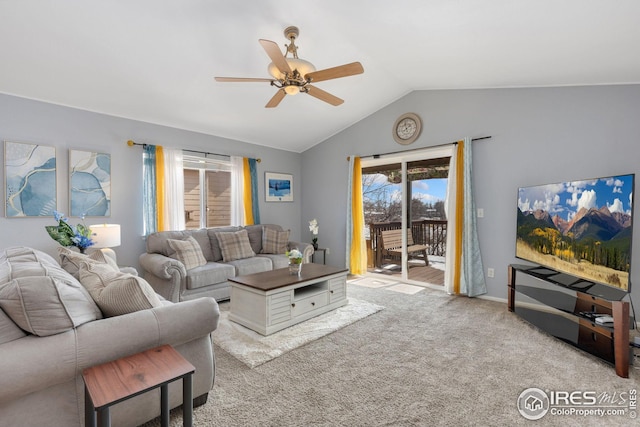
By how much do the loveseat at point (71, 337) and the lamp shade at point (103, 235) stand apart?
4.93ft

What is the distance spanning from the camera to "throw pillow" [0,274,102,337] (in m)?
1.28

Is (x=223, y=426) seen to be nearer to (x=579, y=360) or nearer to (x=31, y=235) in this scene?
(x=579, y=360)

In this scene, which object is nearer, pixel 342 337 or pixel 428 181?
pixel 342 337

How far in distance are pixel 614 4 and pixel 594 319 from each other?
7.21ft

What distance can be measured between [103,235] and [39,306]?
2162mm

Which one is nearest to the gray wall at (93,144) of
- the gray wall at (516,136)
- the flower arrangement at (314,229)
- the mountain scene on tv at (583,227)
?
the flower arrangement at (314,229)

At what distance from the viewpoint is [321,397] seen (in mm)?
1893

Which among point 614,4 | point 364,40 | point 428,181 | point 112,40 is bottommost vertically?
point 428,181

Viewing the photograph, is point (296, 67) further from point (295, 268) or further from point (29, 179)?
point (29, 179)

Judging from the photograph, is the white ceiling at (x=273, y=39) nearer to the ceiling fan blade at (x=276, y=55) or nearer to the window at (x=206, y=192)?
the ceiling fan blade at (x=276, y=55)

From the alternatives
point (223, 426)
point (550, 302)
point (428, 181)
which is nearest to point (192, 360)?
point (223, 426)

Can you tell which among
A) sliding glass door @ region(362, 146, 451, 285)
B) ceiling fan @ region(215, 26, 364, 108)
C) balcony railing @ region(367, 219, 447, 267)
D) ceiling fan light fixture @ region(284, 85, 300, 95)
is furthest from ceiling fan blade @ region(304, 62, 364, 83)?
balcony railing @ region(367, 219, 447, 267)

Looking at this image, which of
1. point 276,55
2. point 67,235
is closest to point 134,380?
point 276,55

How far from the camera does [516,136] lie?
3.66 metres
